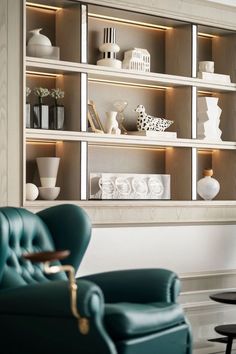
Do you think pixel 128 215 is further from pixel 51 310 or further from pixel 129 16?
pixel 51 310

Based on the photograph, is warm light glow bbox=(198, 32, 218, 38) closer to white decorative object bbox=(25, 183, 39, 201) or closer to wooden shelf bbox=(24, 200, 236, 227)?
wooden shelf bbox=(24, 200, 236, 227)

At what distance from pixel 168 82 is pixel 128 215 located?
1081mm

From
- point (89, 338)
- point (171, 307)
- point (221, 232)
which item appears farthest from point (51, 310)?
point (221, 232)

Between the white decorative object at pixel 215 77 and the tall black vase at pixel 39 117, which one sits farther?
the white decorative object at pixel 215 77

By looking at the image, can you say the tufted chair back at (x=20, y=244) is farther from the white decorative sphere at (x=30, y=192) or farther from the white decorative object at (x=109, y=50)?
the white decorative object at (x=109, y=50)

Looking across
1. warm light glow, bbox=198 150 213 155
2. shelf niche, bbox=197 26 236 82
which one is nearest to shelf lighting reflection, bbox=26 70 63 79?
shelf niche, bbox=197 26 236 82

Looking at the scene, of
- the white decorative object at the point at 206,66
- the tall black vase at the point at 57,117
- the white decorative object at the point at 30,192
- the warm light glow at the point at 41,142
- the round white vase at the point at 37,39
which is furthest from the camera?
the white decorative object at the point at 206,66

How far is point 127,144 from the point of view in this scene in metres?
5.71

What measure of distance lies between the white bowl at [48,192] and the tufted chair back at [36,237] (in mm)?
1024

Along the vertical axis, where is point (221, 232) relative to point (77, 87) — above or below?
below

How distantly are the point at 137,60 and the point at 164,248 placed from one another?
4.62 feet

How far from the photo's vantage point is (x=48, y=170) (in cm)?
526

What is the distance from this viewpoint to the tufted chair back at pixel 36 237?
3.80 meters

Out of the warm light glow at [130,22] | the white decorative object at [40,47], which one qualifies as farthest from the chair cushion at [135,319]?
the warm light glow at [130,22]
